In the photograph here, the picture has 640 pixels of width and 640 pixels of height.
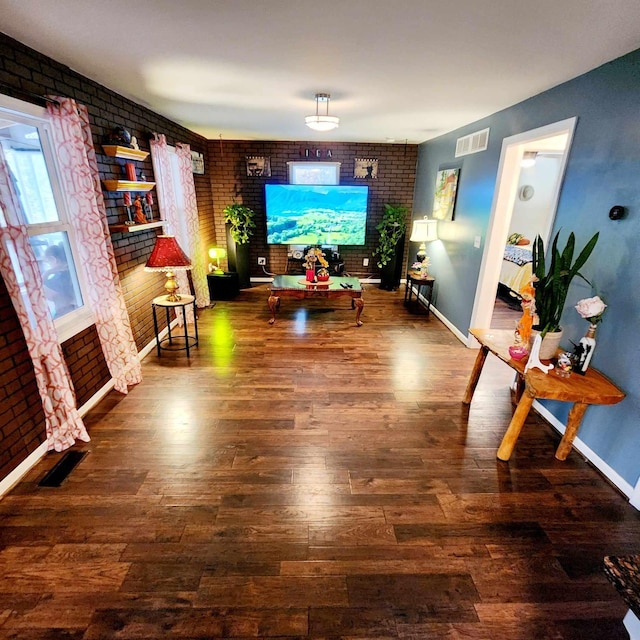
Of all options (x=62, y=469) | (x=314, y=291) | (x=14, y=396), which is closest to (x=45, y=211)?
(x=14, y=396)

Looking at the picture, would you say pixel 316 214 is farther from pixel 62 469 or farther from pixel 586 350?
pixel 62 469

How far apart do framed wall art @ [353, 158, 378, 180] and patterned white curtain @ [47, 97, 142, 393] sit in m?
4.20

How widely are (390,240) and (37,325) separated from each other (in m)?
4.86

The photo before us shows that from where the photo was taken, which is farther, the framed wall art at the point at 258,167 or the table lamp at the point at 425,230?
the framed wall art at the point at 258,167

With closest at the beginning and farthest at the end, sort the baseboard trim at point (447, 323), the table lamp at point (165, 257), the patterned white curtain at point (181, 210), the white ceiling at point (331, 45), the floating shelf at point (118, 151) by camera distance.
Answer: the white ceiling at point (331, 45) < the floating shelf at point (118, 151) < the table lamp at point (165, 257) < the patterned white curtain at point (181, 210) < the baseboard trim at point (447, 323)

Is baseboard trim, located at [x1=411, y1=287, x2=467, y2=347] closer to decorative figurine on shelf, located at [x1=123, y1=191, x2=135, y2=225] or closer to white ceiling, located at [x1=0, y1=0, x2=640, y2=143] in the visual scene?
white ceiling, located at [x1=0, y1=0, x2=640, y2=143]

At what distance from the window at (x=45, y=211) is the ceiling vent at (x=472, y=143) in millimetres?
3751

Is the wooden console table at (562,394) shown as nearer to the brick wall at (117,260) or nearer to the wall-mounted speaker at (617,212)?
the wall-mounted speaker at (617,212)

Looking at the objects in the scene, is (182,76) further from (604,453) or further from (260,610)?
(604,453)

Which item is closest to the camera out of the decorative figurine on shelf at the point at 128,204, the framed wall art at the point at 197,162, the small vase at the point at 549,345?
the small vase at the point at 549,345

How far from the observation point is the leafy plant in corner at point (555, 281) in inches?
79.6

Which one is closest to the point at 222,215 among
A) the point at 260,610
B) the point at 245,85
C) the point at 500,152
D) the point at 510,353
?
the point at 245,85

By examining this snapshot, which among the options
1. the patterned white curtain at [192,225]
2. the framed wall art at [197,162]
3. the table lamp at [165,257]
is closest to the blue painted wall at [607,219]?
the table lamp at [165,257]

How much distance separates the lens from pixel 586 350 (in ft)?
6.77
